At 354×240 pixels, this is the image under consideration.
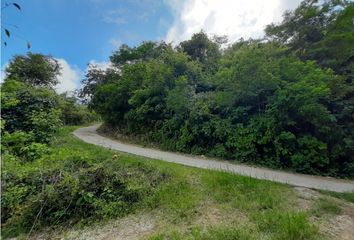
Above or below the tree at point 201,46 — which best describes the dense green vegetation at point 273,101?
below

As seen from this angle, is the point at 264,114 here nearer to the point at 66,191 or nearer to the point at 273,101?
the point at 273,101

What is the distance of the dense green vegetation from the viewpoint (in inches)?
266

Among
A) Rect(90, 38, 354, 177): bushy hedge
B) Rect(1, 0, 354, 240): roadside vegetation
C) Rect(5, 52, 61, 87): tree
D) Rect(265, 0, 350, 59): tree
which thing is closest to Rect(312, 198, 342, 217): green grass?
Rect(1, 0, 354, 240): roadside vegetation

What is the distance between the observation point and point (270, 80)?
Answer: 747cm

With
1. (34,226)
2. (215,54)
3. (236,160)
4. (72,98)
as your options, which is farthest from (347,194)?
(72,98)

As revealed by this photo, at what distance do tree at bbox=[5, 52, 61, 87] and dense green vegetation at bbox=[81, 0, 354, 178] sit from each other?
14953mm

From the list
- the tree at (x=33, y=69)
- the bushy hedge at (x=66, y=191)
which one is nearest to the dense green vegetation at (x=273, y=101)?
the bushy hedge at (x=66, y=191)

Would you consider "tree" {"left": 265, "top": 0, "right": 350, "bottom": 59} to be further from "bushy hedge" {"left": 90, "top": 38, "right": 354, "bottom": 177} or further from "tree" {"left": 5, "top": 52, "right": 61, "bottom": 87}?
"tree" {"left": 5, "top": 52, "right": 61, "bottom": 87}

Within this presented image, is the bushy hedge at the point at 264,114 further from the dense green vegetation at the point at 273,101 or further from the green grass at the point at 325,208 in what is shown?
the green grass at the point at 325,208

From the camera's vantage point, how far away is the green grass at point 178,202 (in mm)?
3342

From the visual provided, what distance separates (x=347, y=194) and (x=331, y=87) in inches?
148

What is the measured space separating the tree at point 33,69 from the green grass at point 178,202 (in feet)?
64.1

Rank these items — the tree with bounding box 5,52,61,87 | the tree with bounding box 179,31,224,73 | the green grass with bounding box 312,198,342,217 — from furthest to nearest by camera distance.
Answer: the tree with bounding box 5,52,61,87 < the tree with bounding box 179,31,224,73 < the green grass with bounding box 312,198,342,217

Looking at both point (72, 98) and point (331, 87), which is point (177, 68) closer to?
point (331, 87)
